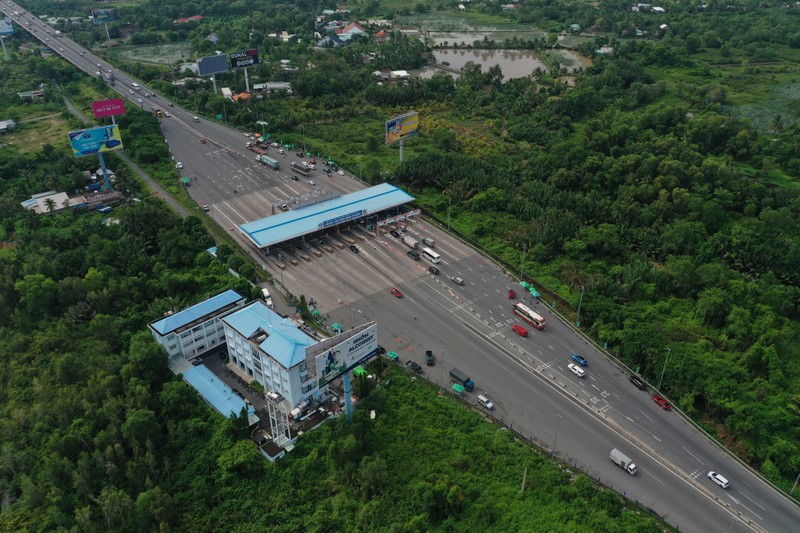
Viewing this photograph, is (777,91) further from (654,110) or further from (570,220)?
(570,220)

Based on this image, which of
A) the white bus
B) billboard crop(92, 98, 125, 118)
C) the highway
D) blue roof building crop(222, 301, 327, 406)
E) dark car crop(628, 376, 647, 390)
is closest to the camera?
the highway

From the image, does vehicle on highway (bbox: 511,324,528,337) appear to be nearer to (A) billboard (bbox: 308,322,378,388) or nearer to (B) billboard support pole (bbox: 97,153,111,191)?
(A) billboard (bbox: 308,322,378,388)

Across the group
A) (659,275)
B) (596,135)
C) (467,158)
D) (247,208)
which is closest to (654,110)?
(596,135)

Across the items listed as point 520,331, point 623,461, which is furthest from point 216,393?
point 623,461

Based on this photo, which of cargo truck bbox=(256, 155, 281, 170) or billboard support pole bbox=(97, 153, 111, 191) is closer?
billboard support pole bbox=(97, 153, 111, 191)

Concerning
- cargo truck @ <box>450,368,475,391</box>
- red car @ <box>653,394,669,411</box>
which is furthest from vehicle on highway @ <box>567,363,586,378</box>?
cargo truck @ <box>450,368,475,391</box>

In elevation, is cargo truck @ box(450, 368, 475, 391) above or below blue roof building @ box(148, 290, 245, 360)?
below
